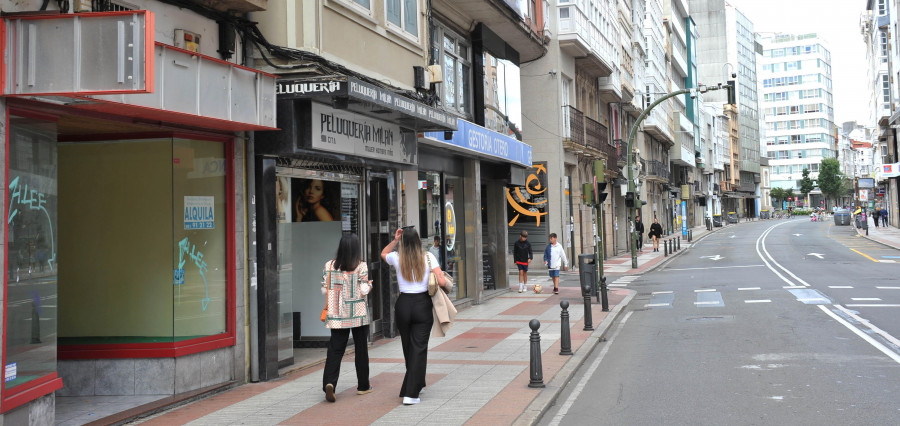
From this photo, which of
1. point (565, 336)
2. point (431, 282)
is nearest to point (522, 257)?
point (565, 336)

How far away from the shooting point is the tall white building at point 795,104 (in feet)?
474

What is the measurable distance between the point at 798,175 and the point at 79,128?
156844 millimetres

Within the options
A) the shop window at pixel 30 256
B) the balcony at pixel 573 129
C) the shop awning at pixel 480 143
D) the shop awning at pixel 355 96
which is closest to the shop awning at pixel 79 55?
the shop window at pixel 30 256

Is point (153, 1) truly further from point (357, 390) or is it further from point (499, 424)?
point (499, 424)

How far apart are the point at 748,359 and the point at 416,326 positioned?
15.5 feet

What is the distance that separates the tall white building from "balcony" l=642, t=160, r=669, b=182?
3729 inches

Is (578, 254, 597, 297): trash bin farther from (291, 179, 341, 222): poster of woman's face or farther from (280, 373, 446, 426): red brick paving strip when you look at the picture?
(280, 373, 446, 426): red brick paving strip

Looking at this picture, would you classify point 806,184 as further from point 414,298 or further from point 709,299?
point 414,298

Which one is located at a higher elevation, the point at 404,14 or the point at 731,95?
the point at 731,95

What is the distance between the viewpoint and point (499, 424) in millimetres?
7016

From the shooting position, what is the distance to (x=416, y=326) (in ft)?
26.5

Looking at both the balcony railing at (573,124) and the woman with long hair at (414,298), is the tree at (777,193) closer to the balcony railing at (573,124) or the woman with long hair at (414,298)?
the balcony railing at (573,124)

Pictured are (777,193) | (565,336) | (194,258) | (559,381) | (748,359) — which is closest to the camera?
(194,258)

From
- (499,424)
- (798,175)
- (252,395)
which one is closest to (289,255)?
(252,395)
